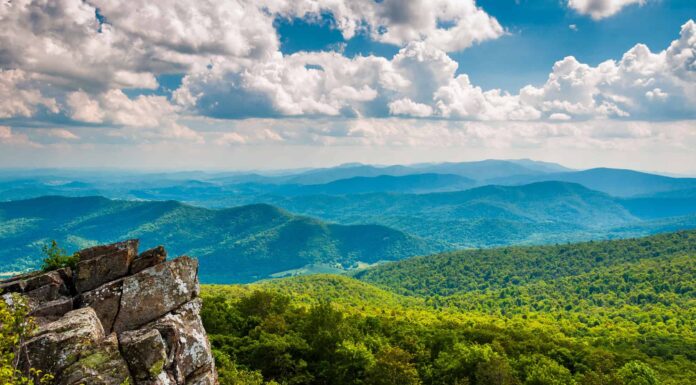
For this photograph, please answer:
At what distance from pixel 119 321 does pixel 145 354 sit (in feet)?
13.8

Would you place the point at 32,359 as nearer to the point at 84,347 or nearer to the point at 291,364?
the point at 84,347

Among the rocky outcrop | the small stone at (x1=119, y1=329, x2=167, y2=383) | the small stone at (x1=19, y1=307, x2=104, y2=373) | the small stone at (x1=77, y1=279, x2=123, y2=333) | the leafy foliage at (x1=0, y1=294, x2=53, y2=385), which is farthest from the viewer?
the small stone at (x1=77, y1=279, x2=123, y2=333)

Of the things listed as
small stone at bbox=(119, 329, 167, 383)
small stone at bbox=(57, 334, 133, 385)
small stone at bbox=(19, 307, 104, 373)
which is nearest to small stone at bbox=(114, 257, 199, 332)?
small stone at bbox=(119, 329, 167, 383)

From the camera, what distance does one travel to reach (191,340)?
91.7 ft

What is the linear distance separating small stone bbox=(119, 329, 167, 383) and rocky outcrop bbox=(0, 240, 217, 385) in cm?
5

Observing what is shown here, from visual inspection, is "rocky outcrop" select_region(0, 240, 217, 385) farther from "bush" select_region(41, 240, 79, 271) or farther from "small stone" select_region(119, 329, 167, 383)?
"bush" select_region(41, 240, 79, 271)

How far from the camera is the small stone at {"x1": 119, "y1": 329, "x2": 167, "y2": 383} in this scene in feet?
79.2

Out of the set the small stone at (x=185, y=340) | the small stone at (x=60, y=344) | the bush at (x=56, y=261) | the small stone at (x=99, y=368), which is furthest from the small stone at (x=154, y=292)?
the bush at (x=56, y=261)

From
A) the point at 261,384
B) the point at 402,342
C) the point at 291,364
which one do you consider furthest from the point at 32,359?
the point at 402,342

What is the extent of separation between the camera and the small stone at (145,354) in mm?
24125

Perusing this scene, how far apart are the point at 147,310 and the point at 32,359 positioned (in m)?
7.24

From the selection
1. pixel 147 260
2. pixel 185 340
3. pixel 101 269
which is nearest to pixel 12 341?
pixel 185 340

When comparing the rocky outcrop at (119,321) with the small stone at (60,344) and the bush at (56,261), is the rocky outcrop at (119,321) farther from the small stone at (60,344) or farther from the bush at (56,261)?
the bush at (56,261)

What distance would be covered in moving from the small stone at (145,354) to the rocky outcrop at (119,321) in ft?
0.17
